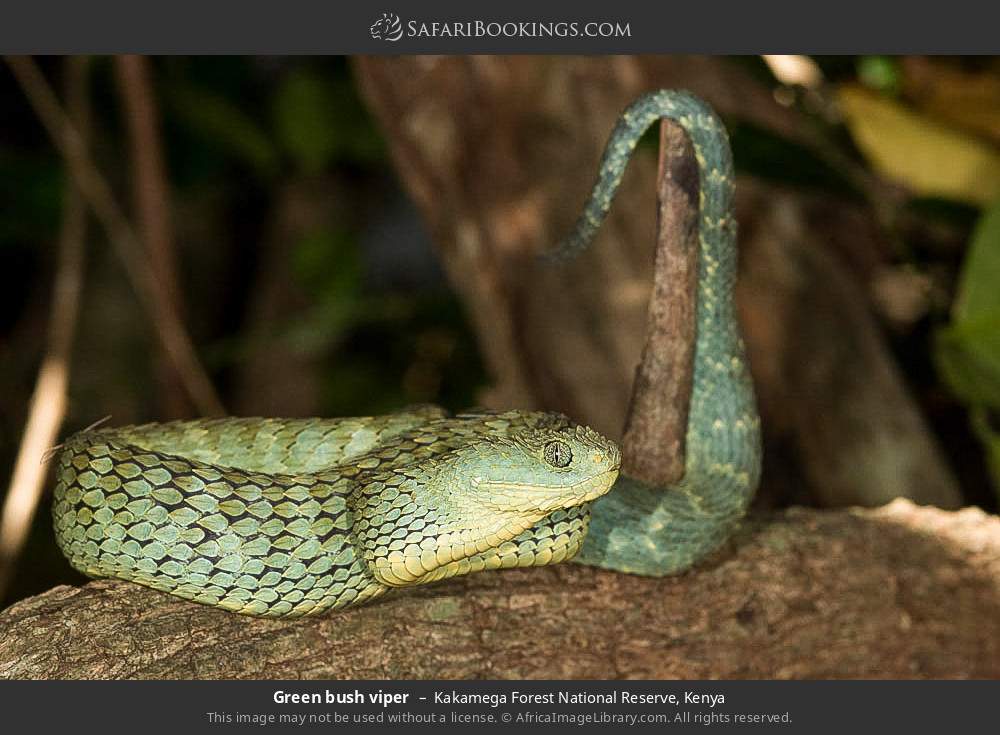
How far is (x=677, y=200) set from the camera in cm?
201

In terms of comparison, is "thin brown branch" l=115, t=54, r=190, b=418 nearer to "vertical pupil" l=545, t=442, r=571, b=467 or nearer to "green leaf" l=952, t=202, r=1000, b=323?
"vertical pupil" l=545, t=442, r=571, b=467

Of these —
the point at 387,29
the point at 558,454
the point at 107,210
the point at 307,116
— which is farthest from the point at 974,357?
the point at 307,116

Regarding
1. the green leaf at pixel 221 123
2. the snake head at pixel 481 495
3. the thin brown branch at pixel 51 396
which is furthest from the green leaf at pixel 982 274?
the green leaf at pixel 221 123

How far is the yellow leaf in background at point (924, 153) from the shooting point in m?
3.44

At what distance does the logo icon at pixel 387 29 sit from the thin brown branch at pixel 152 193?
48.3 inches

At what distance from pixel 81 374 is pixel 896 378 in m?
3.18

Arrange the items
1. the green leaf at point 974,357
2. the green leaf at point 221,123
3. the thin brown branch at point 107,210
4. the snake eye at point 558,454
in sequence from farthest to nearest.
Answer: the green leaf at point 221,123, the thin brown branch at point 107,210, the green leaf at point 974,357, the snake eye at point 558,454

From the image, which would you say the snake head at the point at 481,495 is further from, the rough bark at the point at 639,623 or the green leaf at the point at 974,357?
the green leaf at the point at 974,357

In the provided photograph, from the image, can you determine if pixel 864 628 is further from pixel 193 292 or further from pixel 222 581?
pixel 193 292

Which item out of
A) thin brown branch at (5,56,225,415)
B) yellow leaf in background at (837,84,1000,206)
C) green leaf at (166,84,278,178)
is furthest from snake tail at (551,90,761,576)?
green leaf at (166,84,278,178)

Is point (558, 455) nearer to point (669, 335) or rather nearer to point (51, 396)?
point (669, 335)

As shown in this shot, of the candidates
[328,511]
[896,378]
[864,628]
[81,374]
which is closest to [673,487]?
[864,628]

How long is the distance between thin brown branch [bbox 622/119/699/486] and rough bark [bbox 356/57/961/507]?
1.41m

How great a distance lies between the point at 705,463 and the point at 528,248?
172 cm
